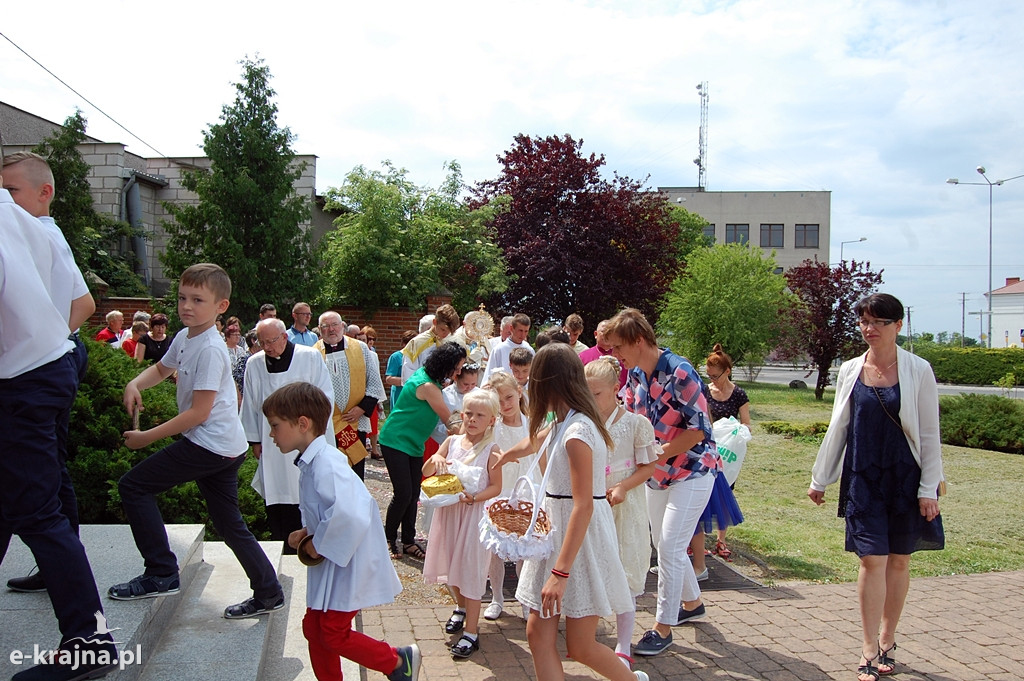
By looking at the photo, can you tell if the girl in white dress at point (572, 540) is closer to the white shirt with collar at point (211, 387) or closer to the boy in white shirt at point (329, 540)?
the boy in white shirt at point (329, 540)

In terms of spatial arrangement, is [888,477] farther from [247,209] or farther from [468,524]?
[247,209]

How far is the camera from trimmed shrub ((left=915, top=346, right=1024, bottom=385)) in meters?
41.6

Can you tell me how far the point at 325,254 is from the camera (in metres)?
15.7

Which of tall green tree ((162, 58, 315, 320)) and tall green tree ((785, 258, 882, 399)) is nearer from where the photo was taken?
tall green tree ((162, 58, 315, 320))

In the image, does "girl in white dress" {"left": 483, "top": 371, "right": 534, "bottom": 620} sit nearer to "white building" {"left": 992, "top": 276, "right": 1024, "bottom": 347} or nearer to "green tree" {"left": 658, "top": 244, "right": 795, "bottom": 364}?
"green tree" {"left": 658, "top": 244, "right": 795, "bottom": 364}

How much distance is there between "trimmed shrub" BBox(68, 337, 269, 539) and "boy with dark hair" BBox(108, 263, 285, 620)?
57.4 inches

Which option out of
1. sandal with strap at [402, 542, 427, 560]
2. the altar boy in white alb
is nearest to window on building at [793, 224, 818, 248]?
sandal with strap at [402, 542, 427, 560]

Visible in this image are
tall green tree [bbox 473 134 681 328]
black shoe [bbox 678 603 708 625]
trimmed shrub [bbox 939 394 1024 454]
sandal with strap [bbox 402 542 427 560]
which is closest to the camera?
black shoe [bbox 678 603 708 625]

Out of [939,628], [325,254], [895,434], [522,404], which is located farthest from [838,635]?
[325,254]

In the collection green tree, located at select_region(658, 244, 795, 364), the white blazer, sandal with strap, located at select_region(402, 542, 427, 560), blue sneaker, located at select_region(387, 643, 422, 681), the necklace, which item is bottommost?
sandal with strap, located at select_region(402, 542, 427, 560)

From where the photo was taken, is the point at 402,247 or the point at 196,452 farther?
the point at 402,247

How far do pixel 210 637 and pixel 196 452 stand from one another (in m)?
0.91

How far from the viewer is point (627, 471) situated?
4.49 m

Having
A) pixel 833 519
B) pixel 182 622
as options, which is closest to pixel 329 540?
pixel 182 622
